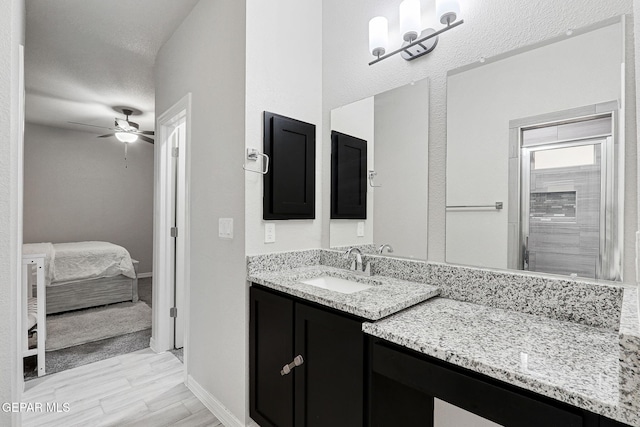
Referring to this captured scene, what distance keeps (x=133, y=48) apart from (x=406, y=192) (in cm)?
286

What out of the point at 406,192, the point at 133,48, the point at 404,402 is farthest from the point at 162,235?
the point at 404,402

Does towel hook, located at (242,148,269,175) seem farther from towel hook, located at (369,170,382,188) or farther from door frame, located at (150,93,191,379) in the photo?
door frame, located at (150,93,191,379)

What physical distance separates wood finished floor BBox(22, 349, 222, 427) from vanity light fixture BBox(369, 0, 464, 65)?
2.45 metres

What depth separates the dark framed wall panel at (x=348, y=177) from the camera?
6.41 feet

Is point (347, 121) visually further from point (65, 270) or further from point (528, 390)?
point (65, 270)

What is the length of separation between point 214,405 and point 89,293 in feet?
10.6

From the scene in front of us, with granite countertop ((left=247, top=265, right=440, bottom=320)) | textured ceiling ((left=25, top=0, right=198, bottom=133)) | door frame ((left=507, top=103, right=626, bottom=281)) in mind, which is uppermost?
textured ceiling ((left=25, top=0, right=198, bottom=133))

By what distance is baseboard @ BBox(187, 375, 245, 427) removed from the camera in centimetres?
190

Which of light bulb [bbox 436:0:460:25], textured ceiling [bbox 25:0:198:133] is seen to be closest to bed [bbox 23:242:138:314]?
textured ceiling [bbox 25:0:198:133]

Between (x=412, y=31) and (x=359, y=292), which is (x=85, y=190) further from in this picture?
(x=412, y=31)

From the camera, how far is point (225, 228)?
76.3 inches

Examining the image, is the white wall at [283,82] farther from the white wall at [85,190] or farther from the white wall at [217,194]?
the white wall at [85,190]

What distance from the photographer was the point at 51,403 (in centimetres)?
211

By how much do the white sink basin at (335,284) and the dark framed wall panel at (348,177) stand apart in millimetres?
421
